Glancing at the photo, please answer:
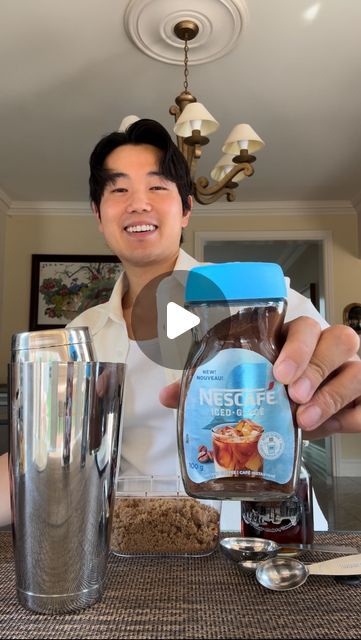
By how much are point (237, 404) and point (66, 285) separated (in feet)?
13.3

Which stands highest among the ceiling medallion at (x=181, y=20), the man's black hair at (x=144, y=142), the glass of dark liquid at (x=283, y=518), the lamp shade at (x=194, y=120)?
the ceiling medallion at (x=181, y=20)

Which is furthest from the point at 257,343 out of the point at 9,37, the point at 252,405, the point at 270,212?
the point at 270,212

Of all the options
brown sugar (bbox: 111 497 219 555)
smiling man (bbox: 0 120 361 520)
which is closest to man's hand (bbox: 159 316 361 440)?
brown sugar (bbox: 111 497 219 555)

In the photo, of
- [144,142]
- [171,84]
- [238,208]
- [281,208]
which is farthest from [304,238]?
[144,142]

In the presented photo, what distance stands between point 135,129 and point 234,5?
Answer: 1.38m

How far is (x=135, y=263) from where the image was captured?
3.07ft

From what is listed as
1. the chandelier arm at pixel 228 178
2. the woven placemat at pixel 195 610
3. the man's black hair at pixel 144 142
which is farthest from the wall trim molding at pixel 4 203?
the woven placemat at pixel 195 610

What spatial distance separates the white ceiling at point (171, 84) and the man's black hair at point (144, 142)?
135cm

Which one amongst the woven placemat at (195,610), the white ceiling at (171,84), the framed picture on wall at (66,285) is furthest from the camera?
the framed picture on wall at (66,285)

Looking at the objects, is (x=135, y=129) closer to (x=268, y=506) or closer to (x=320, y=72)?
(x=268, y=506)

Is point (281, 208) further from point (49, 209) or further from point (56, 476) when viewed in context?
point (56, 476)

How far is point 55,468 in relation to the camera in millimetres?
351
